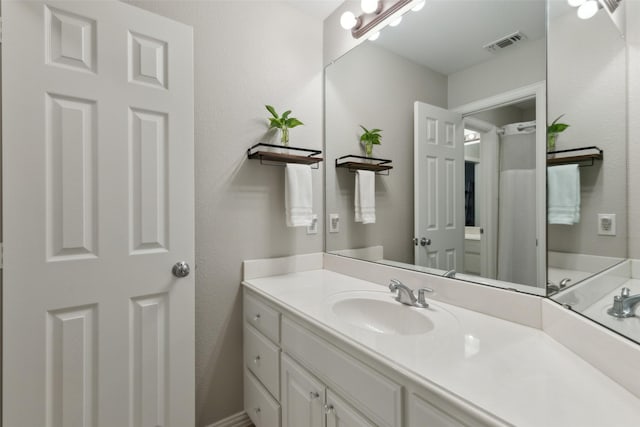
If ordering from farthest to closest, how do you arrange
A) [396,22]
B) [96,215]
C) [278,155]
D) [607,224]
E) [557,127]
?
[278,155] → [396,22] → [96,215] → [557,127] → [607,224]

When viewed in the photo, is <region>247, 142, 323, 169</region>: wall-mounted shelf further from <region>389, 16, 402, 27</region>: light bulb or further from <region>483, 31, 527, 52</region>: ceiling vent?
<region>483, 31, 527, 52</region>: ceiling vent

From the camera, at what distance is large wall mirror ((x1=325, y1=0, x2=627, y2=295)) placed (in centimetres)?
86

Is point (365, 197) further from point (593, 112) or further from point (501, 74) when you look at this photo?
point (593, 112)

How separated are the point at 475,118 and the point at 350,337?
988mm

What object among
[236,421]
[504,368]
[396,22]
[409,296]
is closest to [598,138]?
[504,368]

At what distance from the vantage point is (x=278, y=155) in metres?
1.64

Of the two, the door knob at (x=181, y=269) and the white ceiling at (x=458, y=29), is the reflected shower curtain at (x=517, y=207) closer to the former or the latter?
the white ceiling at (x=458, y=29)

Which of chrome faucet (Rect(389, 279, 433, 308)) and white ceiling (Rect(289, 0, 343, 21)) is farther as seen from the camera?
white ceiling (Rect(289, 0, 343, 21))

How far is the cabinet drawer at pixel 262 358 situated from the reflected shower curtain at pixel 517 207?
991mm

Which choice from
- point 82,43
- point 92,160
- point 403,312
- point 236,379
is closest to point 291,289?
point 403,312

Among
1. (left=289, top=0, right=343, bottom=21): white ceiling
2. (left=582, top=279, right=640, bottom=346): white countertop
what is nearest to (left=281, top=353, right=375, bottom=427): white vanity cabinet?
(left=582, top=279, right=640, bottom=346): white countertop

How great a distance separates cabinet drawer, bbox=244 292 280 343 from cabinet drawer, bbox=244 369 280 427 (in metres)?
0.28

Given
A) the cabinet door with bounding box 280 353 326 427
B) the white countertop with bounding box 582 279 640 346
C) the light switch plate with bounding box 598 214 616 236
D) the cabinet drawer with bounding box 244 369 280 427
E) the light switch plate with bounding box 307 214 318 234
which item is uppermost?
the light switch plate with bounding box 598 214 616 236

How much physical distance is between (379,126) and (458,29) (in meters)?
0.55
